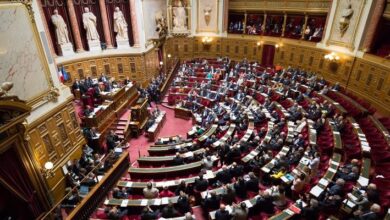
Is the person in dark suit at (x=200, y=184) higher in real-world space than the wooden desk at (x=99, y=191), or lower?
higher

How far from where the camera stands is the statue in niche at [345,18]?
46.5ft

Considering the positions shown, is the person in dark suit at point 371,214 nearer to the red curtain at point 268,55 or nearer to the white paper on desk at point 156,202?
the white paper on desk at point 156,202

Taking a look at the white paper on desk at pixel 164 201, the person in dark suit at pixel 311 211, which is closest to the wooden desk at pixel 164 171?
the white paper on desk at pixel 164 201

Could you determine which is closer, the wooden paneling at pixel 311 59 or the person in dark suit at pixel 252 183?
the person in dark suit at pixel 252 183

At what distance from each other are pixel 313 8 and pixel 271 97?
7.65 metres

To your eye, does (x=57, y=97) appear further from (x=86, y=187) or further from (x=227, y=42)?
(x=227, y=42)

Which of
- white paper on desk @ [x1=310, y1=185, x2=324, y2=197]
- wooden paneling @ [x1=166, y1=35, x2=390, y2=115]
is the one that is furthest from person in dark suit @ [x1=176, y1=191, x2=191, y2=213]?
wooden paneling @ [x1=166, y1=35, x2=390, y2=115]

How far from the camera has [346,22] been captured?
14367 mm

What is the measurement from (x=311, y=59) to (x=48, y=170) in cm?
1665

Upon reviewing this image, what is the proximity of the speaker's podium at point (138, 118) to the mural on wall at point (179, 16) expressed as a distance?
9.60m

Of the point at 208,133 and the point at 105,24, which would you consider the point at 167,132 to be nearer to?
the point at 208,133

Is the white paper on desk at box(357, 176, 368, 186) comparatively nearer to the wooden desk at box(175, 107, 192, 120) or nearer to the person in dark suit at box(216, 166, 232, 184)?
the person in dark suit at box(216, 166, 232, 184)

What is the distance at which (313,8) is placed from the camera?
17.1m

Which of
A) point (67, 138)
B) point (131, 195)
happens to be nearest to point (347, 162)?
point (131, 195)
